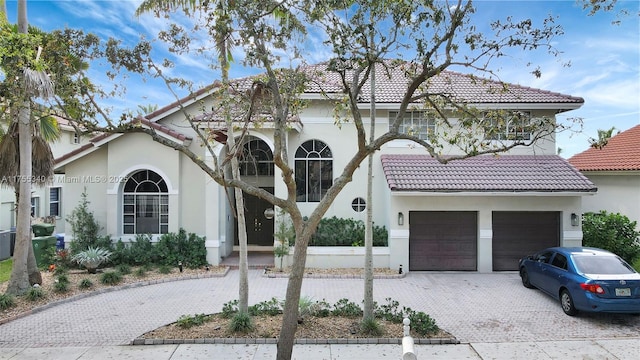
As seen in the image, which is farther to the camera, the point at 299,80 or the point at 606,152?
the point at 606,152

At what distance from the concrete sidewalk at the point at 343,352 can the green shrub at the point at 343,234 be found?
265 inches

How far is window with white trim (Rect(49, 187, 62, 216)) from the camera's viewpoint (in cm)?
2236

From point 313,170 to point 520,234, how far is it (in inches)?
332

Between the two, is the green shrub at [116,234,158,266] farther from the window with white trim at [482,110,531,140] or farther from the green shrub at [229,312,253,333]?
the window with white trim at [482,110,531,140]

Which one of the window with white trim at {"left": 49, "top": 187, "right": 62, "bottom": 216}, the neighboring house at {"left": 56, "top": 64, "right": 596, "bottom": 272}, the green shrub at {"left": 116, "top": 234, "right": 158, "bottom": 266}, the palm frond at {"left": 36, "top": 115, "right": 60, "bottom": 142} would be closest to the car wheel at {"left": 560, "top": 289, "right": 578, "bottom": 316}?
the neighboring house at {"left": 56, "top": 64, "right": 596, "bottom": 272}

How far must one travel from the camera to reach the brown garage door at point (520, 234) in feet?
48.1

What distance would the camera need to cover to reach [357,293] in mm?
11719

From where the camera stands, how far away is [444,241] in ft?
48.0

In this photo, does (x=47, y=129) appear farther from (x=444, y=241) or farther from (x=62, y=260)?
(x=444, y=241)

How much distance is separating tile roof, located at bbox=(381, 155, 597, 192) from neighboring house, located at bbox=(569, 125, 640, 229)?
2069 mm

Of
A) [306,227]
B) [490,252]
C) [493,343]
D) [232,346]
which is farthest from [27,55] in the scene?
[490,252]

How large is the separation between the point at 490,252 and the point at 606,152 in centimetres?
1136

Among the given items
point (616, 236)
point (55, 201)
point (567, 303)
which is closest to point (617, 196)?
point (616, 236)

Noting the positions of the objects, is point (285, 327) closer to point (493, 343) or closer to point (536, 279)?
point (493, 343)
